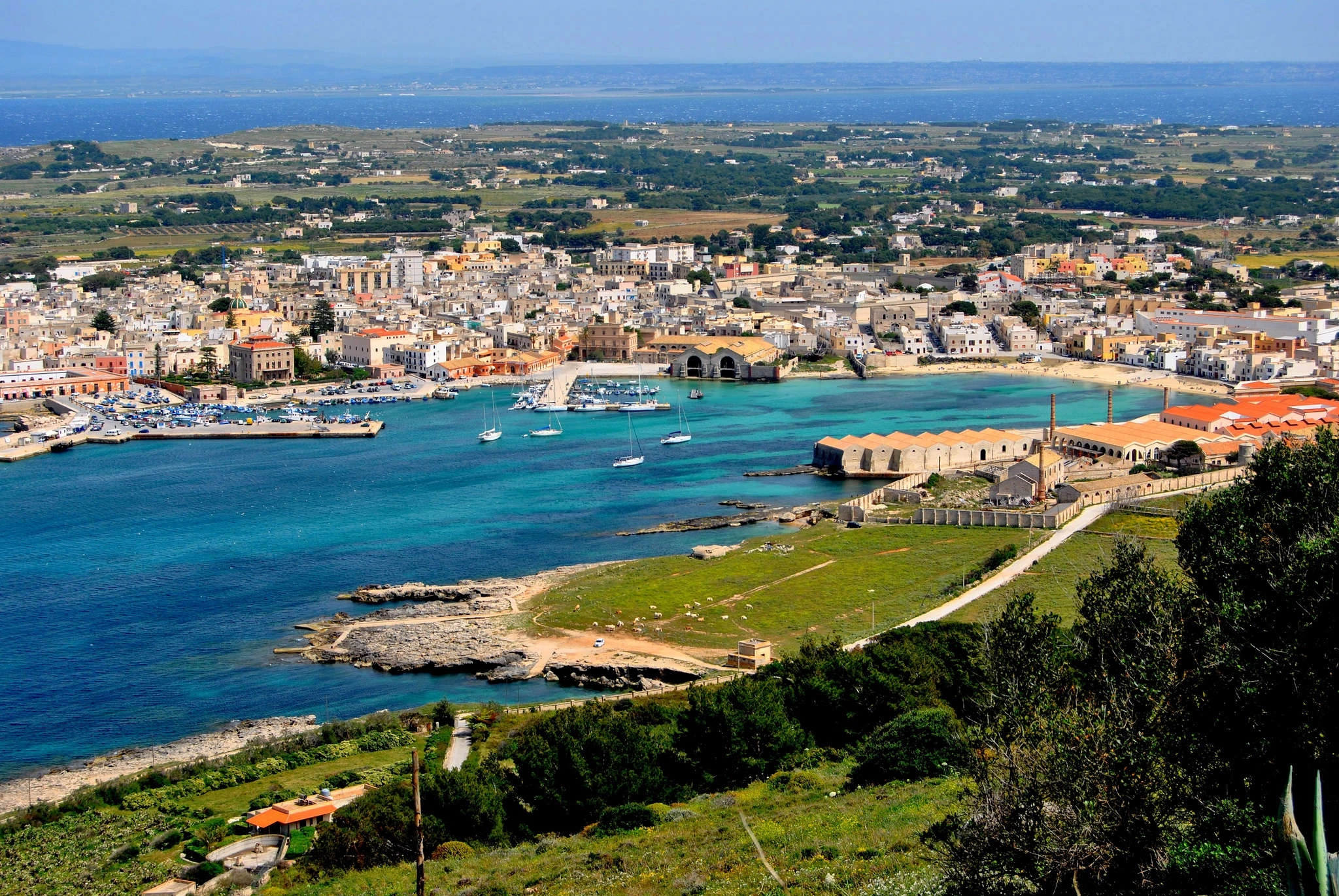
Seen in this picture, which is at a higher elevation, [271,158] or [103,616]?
[271,158]

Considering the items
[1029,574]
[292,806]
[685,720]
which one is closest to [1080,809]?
[685,720]

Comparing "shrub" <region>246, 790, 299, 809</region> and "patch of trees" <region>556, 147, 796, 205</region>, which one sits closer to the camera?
"shrub" <region>246, 790, 299, 809</region>

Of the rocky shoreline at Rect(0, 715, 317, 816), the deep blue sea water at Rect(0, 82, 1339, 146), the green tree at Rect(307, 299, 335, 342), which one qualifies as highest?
the deep blue sea water at Rect(0, 82, 1339, 146)

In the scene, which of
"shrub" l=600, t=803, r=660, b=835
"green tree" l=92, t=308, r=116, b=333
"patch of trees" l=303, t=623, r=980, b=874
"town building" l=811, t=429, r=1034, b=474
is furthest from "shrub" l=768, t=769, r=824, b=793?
"green tree" l=92, t=308, r=116, b=333

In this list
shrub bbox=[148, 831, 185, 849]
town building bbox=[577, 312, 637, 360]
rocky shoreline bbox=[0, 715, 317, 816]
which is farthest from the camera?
town building bbox=[577, 312, 637, 360]

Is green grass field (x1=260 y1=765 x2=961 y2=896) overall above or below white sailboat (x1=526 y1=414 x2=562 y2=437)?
above

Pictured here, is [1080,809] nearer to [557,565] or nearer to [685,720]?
Answer: [685,720]

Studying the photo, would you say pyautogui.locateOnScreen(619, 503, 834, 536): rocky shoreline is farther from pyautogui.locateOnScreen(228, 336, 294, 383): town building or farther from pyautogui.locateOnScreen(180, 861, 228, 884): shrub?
pyautogui.locateOnScreen(228, 336, 294, 383): town building
